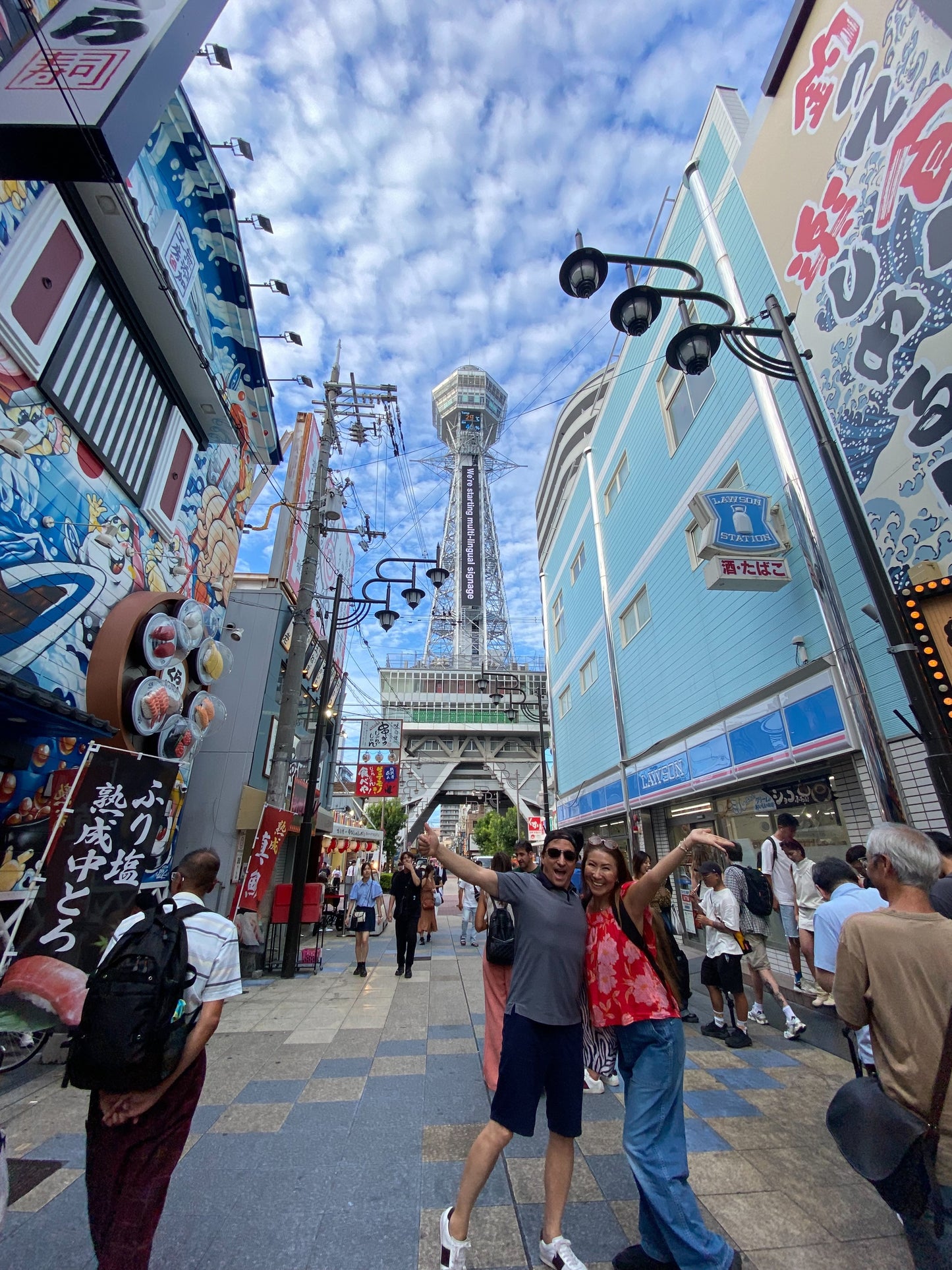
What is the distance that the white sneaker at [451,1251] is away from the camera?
229 centimetres

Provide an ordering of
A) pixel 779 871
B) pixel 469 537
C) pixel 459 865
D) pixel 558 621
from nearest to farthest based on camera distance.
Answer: pixel 459 865, pixel 779 871, pixel 558 621, pixel 469 537

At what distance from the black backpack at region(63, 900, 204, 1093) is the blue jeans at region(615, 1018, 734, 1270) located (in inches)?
74.2

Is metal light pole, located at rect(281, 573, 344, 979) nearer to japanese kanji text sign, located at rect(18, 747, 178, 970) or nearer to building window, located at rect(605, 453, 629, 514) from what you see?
japanese kanji text sign, located at rect(18, 747, 178, 970)

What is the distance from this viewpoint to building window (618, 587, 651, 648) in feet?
44.5

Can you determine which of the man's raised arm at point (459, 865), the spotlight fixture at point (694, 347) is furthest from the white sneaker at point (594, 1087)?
the spotlight fixture at point (694, 347)

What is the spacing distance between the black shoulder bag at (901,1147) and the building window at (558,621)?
20.2 metres

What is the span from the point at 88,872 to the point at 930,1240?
658 cm

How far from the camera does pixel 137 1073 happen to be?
2029mm

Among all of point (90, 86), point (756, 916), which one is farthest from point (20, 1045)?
point (90, 86)

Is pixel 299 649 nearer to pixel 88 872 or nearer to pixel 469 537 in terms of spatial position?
pixel 88 872

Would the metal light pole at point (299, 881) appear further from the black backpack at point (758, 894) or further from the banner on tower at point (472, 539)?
the banner on tower at point (472, 539)

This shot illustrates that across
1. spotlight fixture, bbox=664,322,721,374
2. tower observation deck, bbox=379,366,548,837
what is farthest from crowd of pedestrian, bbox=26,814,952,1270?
tower observation deck, bbox=379,366,548,837

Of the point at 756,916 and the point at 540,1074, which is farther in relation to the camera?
the point at 756,916

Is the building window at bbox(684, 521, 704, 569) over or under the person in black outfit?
over
